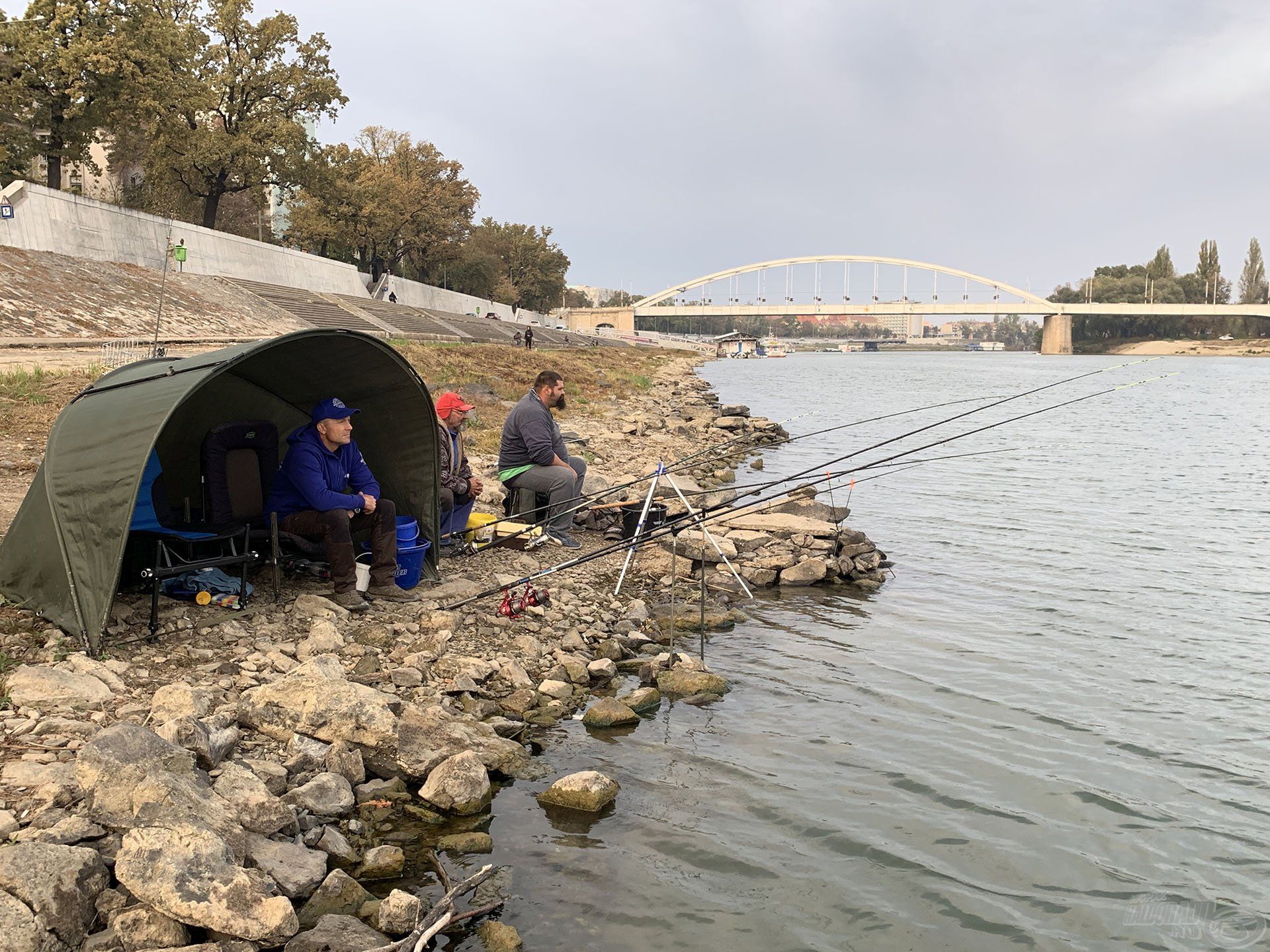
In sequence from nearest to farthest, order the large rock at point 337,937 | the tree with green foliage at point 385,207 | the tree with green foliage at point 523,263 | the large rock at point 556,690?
1. the large rock at point 337,937
2. the large rock at point 556,690
3. the tree with green foliage at point 385,207
4. the tree with green foliage at point 523,263

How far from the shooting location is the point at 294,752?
544 cm

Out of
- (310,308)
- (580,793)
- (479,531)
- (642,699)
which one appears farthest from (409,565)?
(310,308)

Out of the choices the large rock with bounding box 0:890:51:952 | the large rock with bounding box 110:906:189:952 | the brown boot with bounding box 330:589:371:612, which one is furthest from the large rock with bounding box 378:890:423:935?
the brown boot with bounding box 330:589:371:612

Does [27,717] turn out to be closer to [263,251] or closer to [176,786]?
[176,786]

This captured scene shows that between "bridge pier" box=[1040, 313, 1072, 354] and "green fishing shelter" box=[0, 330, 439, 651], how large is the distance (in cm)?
13082

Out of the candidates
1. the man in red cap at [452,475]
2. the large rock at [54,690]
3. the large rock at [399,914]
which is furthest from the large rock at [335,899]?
the man in red cap at [452,475]

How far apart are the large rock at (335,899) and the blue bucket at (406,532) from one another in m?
4.16

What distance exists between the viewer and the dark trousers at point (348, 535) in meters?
7.70

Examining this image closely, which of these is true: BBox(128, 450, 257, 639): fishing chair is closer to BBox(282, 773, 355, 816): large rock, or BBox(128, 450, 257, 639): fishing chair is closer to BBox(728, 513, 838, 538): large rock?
BBox(282, 773, 355, 816): large rock

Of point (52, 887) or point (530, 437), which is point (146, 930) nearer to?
point (52, 887)

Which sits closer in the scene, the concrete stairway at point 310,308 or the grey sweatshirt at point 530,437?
the grey sweatshirt at point 530,437

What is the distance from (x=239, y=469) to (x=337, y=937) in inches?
180

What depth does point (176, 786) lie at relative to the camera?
446 centimetres

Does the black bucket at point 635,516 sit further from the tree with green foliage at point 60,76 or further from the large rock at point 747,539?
the tree with green foliage at point 60,76
